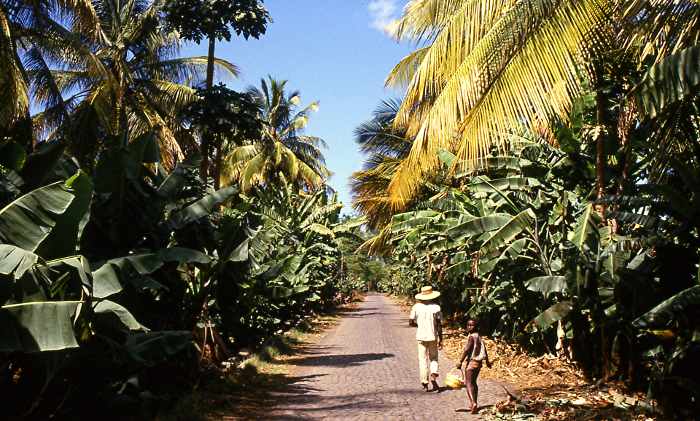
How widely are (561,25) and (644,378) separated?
16.9ft

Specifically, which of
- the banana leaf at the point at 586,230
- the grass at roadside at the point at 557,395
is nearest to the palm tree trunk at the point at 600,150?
the banana leaf at the point at 586,230

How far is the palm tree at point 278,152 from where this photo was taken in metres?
30.0

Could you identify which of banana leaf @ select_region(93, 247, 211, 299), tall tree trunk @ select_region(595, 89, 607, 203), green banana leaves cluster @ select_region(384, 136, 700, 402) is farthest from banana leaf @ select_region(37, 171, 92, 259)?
tall tree trunk @ select_region(595, 89, 607, 203)

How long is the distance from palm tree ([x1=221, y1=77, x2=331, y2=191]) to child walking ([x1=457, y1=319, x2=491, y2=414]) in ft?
65.9

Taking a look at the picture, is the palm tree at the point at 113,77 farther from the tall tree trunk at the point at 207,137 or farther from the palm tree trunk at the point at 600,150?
the palm tree trunk at the point at 600,150

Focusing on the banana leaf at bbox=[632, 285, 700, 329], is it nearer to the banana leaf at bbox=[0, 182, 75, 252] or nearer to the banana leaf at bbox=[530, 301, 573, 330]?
the banana leaf at bbox=[530, 301, 573, 330]

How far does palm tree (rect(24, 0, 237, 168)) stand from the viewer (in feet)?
49.1

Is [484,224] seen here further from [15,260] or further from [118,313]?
[15,260]

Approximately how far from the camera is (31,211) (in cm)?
535

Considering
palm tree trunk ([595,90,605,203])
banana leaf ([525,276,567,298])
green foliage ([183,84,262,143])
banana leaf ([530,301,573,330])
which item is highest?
green foliage ([183,84,262,143])

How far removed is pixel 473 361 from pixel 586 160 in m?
4.35

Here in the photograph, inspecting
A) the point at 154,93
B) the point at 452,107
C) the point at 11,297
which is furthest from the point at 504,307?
the point at 154,93

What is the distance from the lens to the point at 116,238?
820 cm

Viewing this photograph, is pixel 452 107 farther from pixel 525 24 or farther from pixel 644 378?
pixel 644 378
